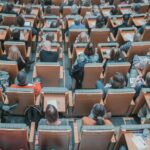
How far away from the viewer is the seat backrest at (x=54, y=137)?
3992 mm

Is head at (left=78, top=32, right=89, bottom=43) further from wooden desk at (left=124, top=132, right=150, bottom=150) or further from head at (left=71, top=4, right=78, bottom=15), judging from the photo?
wooden desk at (left=124, top=132, right=150, bottom=150)

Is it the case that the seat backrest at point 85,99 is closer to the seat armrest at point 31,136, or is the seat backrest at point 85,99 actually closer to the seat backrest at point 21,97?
the seat backrest at point 21,97

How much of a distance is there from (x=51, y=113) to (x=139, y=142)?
1.23 m

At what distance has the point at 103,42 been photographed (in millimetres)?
7242

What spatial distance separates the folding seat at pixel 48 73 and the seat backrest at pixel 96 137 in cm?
161

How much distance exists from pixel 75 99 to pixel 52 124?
2.47ft

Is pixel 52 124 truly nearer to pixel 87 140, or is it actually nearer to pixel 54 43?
pixel 87 140

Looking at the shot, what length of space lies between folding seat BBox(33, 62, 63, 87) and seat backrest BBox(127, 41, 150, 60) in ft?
4.98

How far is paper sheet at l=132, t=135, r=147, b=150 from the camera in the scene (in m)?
4.11

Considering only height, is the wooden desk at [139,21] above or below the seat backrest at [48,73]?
above

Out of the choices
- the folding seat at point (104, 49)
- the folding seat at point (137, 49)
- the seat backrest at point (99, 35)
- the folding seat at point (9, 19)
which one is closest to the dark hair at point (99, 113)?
the folding seat at point (104, 49)

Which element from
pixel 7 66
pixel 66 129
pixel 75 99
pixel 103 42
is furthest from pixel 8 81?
pixel 103 42

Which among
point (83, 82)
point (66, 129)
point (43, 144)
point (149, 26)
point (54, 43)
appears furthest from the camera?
point (149, 26)

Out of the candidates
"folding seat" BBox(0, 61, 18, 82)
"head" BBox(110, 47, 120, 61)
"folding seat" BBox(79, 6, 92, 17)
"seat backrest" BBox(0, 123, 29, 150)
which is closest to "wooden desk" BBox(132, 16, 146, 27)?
"folding seat" BBox(79, 6, 92, 17)
